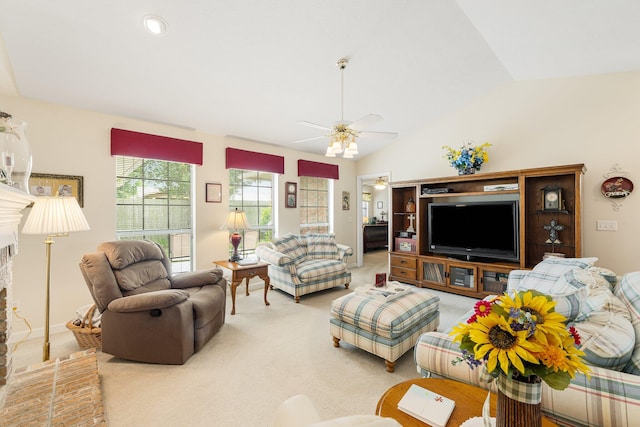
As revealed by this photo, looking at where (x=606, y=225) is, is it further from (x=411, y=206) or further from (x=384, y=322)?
(x=384, y=322)

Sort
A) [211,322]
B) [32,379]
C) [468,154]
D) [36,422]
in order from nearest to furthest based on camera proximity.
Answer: [36,422] < [32,379] < [211,322] < [468,154]

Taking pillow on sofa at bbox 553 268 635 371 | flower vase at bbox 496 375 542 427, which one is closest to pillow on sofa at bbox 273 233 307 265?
pillow on sofa at bbox 553 268 635 371

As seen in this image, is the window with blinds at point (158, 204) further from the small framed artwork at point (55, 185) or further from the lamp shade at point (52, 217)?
the lamp shade at point (52, 217)

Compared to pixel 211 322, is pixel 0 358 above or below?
above

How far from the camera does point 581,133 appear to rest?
132 inches

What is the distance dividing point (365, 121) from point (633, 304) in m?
2.14

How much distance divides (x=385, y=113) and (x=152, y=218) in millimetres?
3576

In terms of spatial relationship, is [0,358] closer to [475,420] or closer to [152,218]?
[152,218]

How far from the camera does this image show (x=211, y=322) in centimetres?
263

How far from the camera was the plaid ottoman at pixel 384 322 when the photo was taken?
2170 millimetres

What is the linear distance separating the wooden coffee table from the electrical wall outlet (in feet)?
11.2

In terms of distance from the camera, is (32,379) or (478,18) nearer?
(32,379)

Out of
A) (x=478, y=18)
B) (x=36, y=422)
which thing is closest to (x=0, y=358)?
(x=36, y=422)

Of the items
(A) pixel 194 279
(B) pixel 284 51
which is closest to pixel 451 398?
(A) pixel 194 279
